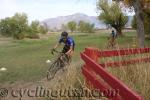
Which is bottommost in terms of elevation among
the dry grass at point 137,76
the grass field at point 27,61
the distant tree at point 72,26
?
the distant tree at point 72,26

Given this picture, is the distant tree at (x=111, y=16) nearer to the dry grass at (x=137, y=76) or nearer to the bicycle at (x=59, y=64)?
the bicycle at (x=59, y=64)

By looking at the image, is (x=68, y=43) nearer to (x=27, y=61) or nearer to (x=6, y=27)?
(x=27, y=61)

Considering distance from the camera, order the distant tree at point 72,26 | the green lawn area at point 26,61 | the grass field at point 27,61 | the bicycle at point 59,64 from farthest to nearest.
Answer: the distant tree at point 72,26 < the green lawn area at point 26,61 < the grass field at point 27,61 < the bicycle at point 59,64

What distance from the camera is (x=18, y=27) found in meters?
123

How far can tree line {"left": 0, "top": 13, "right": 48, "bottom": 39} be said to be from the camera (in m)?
117

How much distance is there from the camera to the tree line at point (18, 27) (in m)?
117

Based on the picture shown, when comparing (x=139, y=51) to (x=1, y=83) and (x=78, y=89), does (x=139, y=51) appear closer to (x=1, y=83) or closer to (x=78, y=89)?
(x=78, y=89)

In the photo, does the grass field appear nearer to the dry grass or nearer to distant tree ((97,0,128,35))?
the dry grass

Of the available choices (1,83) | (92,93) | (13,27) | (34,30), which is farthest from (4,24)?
(92,93)

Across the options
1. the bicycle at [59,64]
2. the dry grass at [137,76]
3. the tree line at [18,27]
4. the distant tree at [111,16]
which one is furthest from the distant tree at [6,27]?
the dry grass at [137,76]

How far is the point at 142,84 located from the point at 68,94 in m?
1.79

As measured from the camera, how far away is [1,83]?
15.8 meters

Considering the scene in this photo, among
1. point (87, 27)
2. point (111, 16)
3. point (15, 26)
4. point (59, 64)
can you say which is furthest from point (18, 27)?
point (59, 64)

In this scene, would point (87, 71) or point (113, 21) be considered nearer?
point (87, 71)
